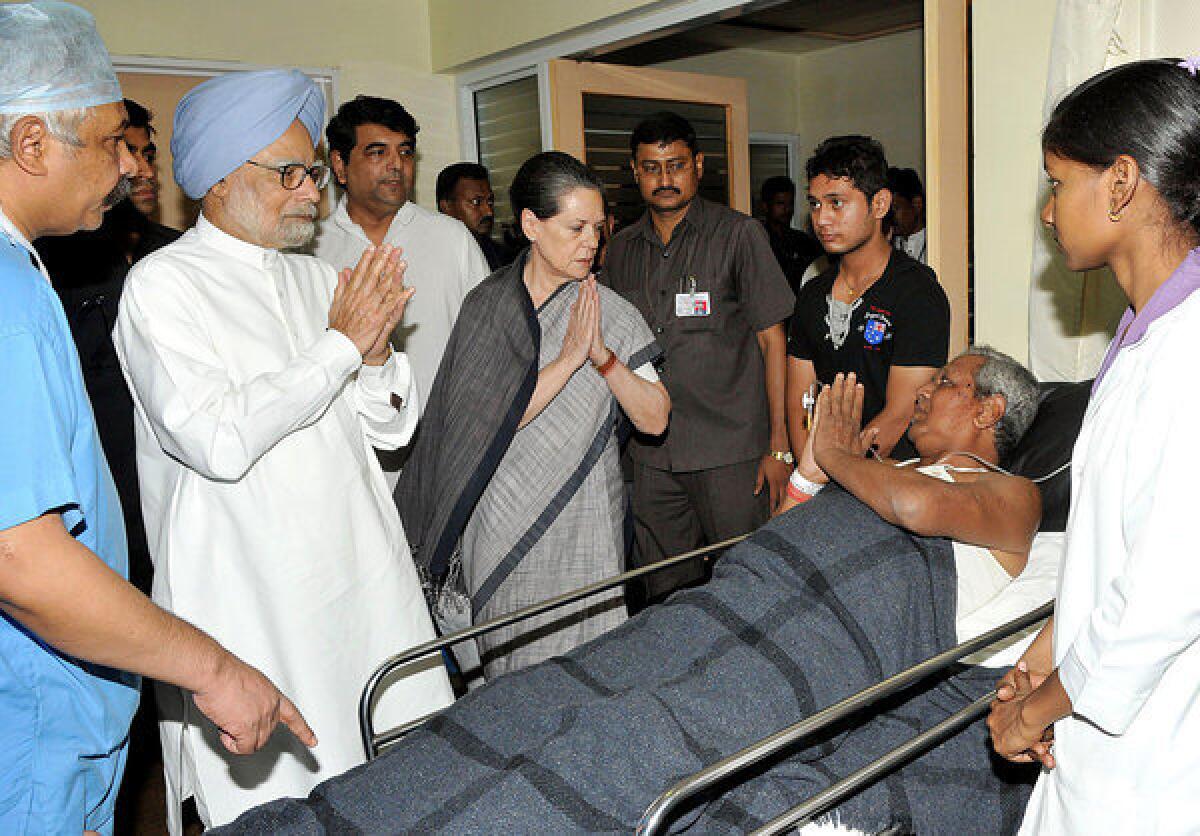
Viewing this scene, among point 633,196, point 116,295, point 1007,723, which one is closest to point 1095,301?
point 1007,723

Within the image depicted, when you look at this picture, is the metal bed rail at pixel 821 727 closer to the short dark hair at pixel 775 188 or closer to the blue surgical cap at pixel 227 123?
the blue surgical cap at pixel 227 123

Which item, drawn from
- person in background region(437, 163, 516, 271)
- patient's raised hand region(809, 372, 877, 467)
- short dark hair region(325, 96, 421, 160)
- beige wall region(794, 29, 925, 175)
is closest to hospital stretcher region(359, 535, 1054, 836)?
patient's raised hand region(809, 372, 877, 467)

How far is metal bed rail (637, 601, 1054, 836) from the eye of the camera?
1315 millimetres

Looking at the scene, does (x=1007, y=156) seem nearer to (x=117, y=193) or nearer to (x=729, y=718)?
(x=729, y=718)

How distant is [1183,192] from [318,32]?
15.0 ft

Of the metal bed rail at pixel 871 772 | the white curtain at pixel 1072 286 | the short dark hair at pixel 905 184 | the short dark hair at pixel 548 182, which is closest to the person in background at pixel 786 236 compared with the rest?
the short dark hair at pixel 905 184

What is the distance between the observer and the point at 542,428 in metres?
2.56

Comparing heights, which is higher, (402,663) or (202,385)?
(202,385)

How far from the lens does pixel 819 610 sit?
1.95 m

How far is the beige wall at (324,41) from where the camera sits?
172 inches

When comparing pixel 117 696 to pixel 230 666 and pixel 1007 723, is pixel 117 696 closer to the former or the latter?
pixel 230 666

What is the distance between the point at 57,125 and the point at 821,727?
154 centimetres

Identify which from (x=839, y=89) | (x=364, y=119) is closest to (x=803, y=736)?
(x=364, y=119)

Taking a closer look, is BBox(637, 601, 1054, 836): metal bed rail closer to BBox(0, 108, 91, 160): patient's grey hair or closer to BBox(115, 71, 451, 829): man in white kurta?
BBox(115, 71, 451, 829): man in white kurta
